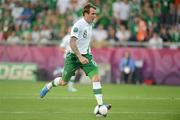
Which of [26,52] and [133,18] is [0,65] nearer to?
[26,52]

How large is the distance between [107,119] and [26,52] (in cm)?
1661

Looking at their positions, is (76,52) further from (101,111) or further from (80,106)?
(80,106)

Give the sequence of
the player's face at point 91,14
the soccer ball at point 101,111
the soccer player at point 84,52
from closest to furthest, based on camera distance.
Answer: the soccer ball at point 101,111 → the soccer player at point 84,52 → the player's face at point 91,14

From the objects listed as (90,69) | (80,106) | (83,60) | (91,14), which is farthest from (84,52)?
(80,106)

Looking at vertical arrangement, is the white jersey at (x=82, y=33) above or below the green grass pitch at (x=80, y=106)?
above

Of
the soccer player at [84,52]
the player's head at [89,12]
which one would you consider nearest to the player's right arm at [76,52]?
the soccer player at [84,52]

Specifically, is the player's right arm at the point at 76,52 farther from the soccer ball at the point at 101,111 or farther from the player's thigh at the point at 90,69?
the soccer ball at the point at 101,111

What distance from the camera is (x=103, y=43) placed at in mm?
29547

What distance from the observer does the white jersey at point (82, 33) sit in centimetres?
1493

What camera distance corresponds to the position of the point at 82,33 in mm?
15148

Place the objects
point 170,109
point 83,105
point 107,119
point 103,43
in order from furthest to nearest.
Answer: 1. point 103,43
2. point 83,105
3. point 170,109
4. point 107,119

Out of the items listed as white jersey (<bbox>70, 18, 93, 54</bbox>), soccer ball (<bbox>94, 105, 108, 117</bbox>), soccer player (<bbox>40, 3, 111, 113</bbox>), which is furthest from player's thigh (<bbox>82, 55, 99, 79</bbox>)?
soccer ball (<bbox>94, 105, 108, 117</bbox>)

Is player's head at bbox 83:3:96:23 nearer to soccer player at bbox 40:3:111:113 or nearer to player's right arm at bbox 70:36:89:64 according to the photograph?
soccer player at bbox 40:3:111:113

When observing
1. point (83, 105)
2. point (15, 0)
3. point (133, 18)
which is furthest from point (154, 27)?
point (83, 105)
